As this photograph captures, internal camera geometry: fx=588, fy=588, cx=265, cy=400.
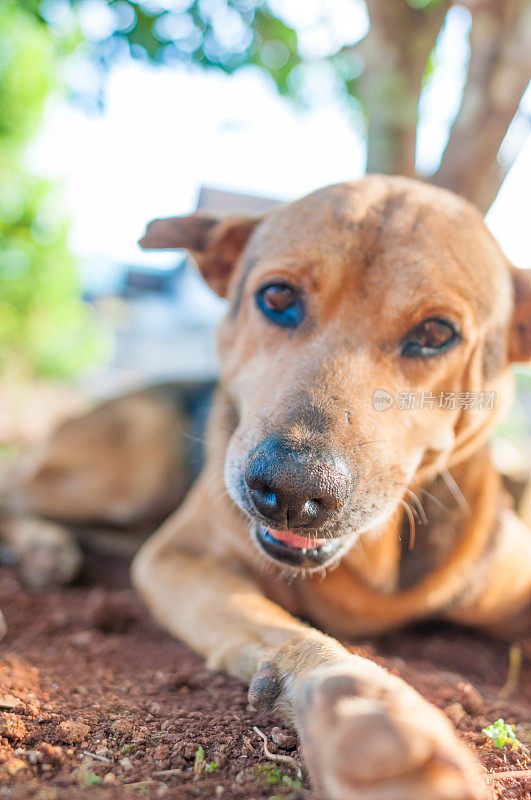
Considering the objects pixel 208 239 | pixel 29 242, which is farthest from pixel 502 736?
pixel 29 242

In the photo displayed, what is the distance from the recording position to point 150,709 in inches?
67.7

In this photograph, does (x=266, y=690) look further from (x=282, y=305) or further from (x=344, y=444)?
(x=282, y=305)

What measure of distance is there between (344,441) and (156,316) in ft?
71.3

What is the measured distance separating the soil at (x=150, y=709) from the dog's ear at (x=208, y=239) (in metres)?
1.78

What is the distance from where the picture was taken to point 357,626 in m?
2.61

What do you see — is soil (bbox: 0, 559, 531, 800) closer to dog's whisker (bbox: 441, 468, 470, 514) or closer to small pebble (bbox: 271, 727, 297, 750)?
small pebble (bbox: 271, 727, 297, 750)

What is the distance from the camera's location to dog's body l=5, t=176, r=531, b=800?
1779mm

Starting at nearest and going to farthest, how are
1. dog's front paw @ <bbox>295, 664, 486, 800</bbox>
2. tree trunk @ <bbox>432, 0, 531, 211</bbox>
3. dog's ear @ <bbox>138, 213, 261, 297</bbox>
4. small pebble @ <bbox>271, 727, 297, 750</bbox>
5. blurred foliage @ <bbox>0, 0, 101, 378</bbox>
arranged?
1. dog's front paw @ <bbox>295, 664, 486, 800</bbox>
2. small pebble @ <bbox>271, 727, 297, 750</bbox>
3. dog's ear @ <bbox>138, 213, 261, 297</bbox>
4. tree trunk @ <bbox>432, 0, 531, 211</bbox>
5. blurred foliage @ <bbox>0, 0, 101, 378</bbox>

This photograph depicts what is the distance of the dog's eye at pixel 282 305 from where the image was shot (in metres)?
2.36

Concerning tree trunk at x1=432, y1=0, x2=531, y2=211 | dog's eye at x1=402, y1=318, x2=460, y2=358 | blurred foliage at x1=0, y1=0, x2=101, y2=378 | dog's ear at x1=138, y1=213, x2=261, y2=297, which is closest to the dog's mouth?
dog's eye at x1=402, y1=318, x2=460, y2=358

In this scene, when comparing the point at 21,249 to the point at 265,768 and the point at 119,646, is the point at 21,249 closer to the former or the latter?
the point at 119,646

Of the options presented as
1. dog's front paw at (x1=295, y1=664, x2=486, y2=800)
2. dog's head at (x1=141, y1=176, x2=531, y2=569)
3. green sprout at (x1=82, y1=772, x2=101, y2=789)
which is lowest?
green sprout at (x1=82, y1=772, x2=101, y2=789)

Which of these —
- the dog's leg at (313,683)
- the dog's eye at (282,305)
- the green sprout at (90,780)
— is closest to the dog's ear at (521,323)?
the dog's eye at (282,305)

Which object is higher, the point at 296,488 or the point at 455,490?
the point at 296,488
